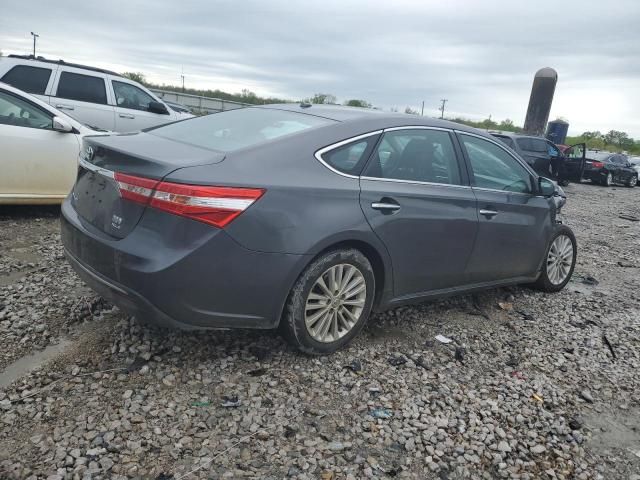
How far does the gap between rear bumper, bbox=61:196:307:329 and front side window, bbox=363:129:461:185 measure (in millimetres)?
941

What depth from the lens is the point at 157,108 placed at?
32.1 ft

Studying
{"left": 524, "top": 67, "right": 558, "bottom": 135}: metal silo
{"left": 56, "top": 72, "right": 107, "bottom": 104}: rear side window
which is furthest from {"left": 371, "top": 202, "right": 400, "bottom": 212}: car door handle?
{"left": 524, "top": 67, "right": 558, "bottom": 135}: metal silo

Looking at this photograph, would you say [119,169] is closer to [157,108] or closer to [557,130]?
[157,108]

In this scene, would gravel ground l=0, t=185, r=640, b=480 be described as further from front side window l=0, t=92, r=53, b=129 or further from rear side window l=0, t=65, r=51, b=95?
rear side window l=0, t=65, r=51, b=95

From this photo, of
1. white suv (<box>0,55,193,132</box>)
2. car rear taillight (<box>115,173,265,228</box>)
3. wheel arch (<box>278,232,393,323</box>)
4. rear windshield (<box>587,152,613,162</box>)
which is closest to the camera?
car rear taillight (<box>115,173,265,228</box>)

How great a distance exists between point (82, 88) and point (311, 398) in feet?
26.2

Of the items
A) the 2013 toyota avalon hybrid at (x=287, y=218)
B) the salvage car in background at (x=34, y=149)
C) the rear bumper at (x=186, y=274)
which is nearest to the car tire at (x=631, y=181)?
the 2013 toyota avalon hybrid at (x=287, y=218)

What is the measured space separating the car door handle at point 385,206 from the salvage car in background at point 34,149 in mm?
3855

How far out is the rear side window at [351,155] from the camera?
10.7 feet

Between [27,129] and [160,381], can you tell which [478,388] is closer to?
[160,381]

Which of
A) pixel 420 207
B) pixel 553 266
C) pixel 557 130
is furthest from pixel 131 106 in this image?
pixel 557 130

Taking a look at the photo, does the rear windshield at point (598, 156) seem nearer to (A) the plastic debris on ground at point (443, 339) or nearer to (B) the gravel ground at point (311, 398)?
(B) the gravel ground at point (311, 398)

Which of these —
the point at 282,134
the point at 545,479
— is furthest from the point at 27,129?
the point at 545,479

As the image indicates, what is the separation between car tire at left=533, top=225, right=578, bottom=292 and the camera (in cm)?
517
